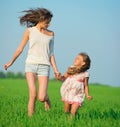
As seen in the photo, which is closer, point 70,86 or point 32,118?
point 32,118

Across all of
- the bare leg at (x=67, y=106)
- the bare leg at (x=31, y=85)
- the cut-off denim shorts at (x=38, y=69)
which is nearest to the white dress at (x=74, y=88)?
the bare leg at (x=67, y=106)

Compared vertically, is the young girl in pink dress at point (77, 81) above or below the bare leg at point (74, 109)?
above

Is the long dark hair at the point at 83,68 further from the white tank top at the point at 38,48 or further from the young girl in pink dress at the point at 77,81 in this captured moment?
the white tank top at the point at 38,48

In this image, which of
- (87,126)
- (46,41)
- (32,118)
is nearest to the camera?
(87,126)

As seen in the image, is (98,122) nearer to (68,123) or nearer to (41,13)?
(68,123)

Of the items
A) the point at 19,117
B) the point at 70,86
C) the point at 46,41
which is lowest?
the point at 19,117

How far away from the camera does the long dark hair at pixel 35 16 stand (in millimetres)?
8016

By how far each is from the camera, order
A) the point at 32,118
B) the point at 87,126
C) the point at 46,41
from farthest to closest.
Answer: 1. the point at 46,41
2. the point at 32,118
3. the point at 87,126

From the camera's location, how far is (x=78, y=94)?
796 centimetres

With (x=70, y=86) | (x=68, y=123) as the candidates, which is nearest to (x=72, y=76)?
(x=70, y=86)

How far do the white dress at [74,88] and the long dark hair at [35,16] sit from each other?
1.16m

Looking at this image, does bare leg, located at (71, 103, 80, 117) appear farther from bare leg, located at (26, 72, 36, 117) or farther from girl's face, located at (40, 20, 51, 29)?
girl's face, located at (40, 20, 51, 29)

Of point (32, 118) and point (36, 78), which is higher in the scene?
point (36, 78)

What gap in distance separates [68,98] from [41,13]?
1595mm
